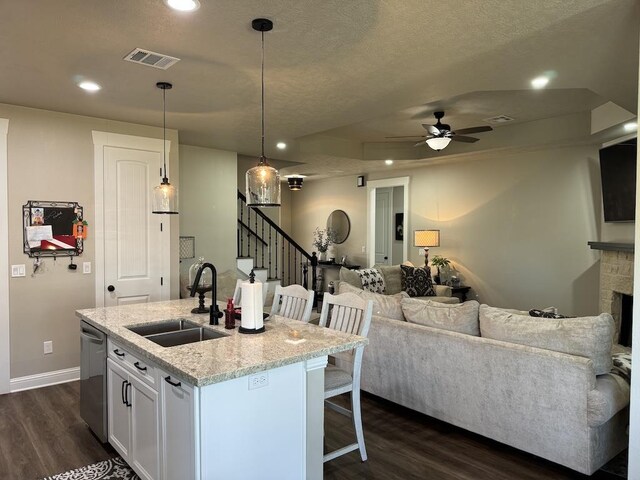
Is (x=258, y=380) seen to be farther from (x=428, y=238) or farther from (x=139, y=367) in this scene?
(x=428, y=238)

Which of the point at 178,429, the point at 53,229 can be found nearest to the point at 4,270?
the point at 53,229

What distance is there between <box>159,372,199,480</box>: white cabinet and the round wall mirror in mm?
7038

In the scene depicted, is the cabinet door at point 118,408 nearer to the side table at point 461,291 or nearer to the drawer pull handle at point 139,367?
the drawer pull handle at point 139,367

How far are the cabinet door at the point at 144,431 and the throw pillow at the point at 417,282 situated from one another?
474 cm

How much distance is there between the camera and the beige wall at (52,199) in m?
4.14

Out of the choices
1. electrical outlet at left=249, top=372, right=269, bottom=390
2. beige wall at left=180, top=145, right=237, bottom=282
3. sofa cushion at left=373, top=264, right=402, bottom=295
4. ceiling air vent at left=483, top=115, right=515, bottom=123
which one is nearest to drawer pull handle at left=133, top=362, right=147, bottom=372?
electrical outlet at left=249, top=372, right=269, bottom=390

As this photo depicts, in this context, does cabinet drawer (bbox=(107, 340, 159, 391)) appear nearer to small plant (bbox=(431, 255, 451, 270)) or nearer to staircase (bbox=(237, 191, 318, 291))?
staircase (bbox=(237, 191, 318, 291))

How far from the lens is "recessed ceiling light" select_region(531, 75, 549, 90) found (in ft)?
11.1

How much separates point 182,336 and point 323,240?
644 cm

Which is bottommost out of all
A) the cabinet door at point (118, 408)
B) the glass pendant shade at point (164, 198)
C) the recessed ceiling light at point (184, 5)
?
the cabinet door at point (118, 408)

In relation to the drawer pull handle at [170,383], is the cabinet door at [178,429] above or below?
below

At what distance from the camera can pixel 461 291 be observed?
6996mm

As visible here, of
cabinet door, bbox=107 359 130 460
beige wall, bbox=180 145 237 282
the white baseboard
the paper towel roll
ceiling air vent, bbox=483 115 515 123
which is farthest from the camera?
beige wall, bbox=180 145 237 282

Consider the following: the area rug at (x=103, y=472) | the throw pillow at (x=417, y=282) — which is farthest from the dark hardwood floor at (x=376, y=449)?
the throw pillow at (x=417, y=282)
